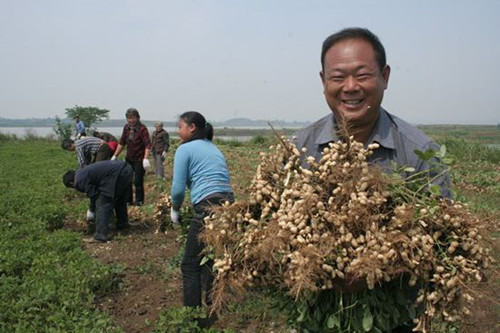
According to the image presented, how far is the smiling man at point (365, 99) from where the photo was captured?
1950 millimetres

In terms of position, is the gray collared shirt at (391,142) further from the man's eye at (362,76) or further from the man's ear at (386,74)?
the man's eye at (362,76)

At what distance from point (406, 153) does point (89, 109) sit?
47930 mm

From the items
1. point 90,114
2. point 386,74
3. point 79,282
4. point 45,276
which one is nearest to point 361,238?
point 386,74

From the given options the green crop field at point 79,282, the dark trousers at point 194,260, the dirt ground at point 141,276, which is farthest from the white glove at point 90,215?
the dark trousers at point 194,260

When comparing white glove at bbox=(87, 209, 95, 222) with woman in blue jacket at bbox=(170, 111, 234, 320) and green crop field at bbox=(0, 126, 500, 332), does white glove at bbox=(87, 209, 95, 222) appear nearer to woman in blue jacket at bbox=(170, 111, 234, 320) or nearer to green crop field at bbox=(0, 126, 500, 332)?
green crop field at bbox=(0, 126, 500, 332)

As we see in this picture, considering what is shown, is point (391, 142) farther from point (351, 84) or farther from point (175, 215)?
point (175, 215)

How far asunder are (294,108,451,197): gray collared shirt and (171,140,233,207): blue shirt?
183cm

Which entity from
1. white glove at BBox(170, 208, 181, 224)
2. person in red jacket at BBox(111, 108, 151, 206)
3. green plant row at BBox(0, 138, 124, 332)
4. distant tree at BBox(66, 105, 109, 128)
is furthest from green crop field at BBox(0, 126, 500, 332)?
distant tree at BBox(66, 105, 109, 128)

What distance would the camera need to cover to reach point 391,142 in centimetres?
200

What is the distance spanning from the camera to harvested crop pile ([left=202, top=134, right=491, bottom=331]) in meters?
1.62

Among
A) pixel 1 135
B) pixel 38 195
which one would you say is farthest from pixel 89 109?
pixel 38 195

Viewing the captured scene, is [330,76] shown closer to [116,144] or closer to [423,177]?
[423,177]

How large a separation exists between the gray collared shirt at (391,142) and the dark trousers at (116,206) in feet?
16.1

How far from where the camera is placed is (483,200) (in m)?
10.4
